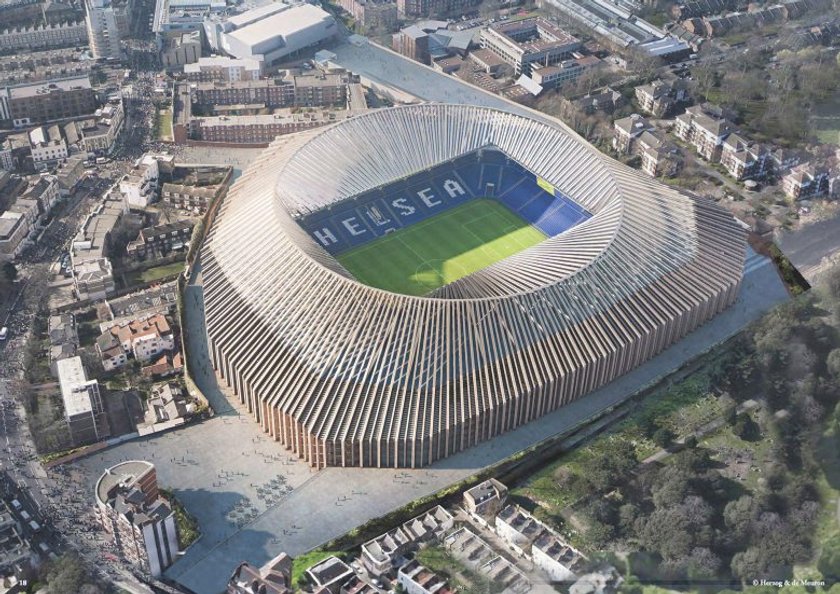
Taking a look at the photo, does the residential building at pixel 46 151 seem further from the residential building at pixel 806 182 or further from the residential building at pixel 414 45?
the residential building at pixel 806 182

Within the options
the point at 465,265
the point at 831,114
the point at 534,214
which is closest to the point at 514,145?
the point at 534,214

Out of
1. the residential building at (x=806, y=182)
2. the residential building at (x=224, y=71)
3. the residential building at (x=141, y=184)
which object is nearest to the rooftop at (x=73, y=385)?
the residential building at (x=141, y=184)

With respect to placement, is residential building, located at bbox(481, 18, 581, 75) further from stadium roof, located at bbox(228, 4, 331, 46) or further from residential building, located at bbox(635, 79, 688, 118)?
stadium roof, located at bbox(228, 4, 331, 46)

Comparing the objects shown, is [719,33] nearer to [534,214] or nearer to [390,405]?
[534,214]

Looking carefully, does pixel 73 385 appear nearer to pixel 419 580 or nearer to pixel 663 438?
pixel 419 580

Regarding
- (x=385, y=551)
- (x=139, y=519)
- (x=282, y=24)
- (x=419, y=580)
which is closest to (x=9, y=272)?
(x=139, y=519)

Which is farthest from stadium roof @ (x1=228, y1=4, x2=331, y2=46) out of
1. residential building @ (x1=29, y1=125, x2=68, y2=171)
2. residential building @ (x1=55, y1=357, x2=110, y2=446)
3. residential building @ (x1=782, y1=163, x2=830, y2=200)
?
residential building @ (x1=782, y1=163, x2=830, y2=200)
